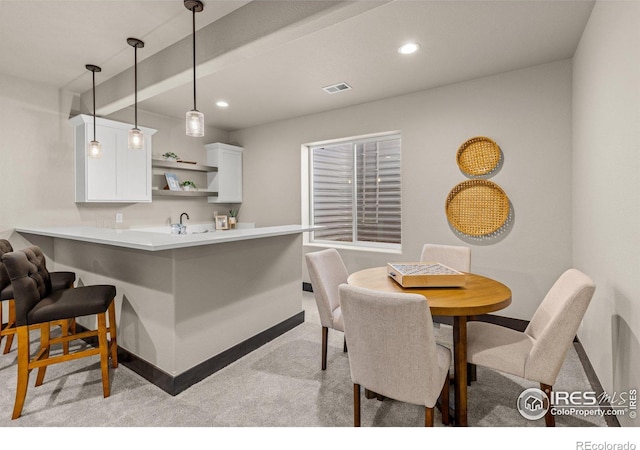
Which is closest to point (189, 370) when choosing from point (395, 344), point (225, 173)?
point (395, 344)

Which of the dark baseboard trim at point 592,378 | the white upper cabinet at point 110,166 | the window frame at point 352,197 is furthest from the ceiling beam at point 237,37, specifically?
the dark baseboard trim at point 592,378

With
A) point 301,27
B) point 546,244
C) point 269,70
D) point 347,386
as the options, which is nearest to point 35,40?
point 269,70

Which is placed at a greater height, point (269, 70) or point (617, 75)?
point (269, 70)

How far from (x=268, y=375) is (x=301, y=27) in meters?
2.29

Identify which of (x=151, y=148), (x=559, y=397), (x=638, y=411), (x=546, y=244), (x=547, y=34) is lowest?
(x=559, y=397)

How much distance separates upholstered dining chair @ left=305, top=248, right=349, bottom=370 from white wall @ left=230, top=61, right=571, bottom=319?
139cm

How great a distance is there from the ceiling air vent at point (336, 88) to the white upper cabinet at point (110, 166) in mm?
2182

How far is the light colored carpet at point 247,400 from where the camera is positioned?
5.82ft

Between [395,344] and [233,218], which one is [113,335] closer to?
[395,344]

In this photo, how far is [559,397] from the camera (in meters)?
2.00

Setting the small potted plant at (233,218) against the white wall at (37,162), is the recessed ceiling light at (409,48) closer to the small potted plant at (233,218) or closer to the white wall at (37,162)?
the white wall at (37,162)

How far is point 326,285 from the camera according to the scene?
2426 millimetres

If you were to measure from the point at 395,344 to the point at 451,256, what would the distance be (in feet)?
5.16

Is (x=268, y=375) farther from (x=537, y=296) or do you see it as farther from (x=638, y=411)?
(x=537, y=296)
